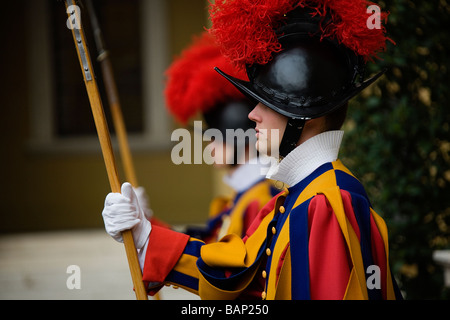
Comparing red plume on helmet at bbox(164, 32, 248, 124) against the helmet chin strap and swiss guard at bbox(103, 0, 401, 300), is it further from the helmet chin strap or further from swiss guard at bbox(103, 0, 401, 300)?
the helmet chin strap

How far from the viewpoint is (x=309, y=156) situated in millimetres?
2039

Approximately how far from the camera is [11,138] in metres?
9.20

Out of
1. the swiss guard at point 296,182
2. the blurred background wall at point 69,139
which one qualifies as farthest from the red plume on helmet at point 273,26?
the blurred background wall at point 69,139

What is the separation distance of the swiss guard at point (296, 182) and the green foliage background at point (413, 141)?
4.19 ft

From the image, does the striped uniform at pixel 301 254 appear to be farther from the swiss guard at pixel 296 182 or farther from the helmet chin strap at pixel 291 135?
the helmet chin strap at pixel 291 135

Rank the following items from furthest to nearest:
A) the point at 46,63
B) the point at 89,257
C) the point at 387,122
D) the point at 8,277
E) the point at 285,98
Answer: the point at 46,63 < the point at 89,257 < the point at 8,277 < the point at 387,122 < the point at 285,98

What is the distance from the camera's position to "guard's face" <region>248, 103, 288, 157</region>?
2.04 m

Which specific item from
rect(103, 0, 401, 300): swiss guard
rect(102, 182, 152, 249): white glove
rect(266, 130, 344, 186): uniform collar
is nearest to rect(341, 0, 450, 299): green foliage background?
rect(103, 0, 401, 300): swiss guard

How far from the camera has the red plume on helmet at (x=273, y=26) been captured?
1996 millimetres

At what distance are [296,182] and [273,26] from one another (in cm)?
57
